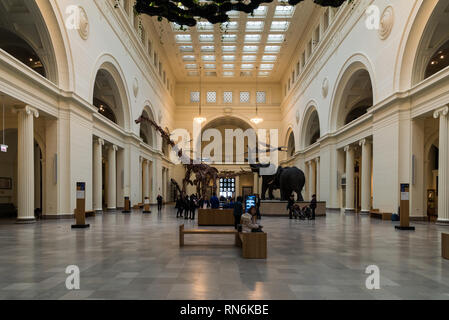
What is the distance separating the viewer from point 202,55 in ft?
114

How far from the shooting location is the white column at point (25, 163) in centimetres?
1288

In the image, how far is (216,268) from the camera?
18.5 feet

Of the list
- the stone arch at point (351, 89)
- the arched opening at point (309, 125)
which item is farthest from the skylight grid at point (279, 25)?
the stone arch at point (351, 89)

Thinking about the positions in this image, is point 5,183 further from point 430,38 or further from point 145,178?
point 430,38

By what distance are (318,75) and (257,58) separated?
1068cm

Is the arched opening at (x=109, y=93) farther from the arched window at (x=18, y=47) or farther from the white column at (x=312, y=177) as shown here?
the white column at (x=312, y=177)

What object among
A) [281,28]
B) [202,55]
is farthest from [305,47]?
[202,55]

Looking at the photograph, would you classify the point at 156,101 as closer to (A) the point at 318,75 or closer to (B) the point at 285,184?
(A) the point at 318,75

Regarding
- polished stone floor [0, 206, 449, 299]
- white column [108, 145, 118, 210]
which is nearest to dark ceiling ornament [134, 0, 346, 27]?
polished stone floor [0, 206, 449, 299]

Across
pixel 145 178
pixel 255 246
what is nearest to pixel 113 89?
pixel 145 178

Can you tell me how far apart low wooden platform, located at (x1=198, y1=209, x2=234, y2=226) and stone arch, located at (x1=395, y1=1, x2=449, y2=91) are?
963 cm

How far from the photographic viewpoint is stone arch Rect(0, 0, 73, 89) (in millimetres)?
13242

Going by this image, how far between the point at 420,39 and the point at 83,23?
1498 centimetres

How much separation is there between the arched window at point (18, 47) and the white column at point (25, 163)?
4.43 metres
